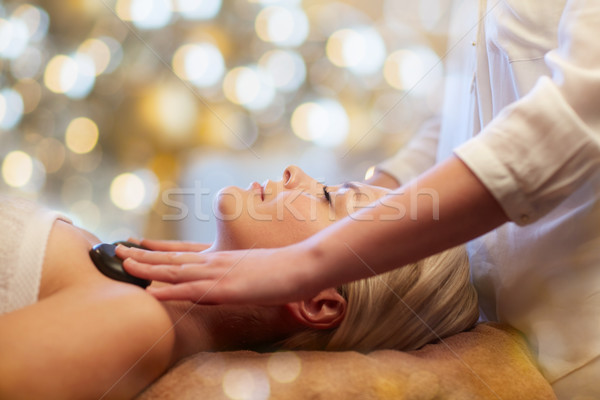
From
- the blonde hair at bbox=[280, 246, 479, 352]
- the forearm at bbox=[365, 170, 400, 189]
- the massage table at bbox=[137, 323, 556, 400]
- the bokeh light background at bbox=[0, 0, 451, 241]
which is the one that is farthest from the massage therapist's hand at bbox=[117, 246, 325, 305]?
the bokeh light background at bbox=[0, 0, 451, 241]

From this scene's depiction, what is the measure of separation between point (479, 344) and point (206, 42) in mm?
1131

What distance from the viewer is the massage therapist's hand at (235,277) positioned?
0.67 meters

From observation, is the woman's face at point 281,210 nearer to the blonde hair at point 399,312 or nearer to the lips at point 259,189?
the lips at point 259,189

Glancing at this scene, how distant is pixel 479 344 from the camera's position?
0.85 metres

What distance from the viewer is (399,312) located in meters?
0.89

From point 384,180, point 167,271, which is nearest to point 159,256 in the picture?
point 167,271

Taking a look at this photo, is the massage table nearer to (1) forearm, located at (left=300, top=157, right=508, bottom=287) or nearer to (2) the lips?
(1) forearm, located at (left=300, top=157, right=508, bottom=287)

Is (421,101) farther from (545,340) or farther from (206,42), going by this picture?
(545,340)

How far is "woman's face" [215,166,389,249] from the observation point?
0.91 meters

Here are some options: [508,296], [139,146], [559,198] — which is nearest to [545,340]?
[508,296]

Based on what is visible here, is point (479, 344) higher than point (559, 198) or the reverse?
the reverse

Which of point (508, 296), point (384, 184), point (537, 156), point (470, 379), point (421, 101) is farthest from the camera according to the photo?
point (421, 101)

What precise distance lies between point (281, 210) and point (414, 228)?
34cm

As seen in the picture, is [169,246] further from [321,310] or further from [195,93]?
[195,93]
